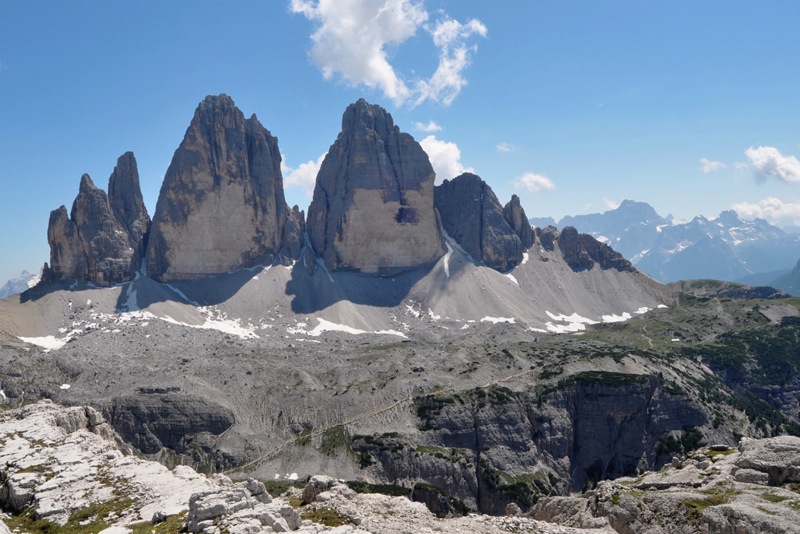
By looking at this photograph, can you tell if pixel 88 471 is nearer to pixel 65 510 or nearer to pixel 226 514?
pixel 65 510

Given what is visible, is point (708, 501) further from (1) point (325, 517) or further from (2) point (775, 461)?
(1) point (325, 517)

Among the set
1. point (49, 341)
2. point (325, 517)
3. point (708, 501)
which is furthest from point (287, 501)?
point (49, 341)

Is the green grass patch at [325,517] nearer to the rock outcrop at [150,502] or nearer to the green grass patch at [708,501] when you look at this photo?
the rock outcrop at [150,502]

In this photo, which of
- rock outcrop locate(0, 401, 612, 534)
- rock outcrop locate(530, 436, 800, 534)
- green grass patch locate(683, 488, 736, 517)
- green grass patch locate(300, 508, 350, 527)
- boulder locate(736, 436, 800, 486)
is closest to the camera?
rock outcrop locate(0, 401, 612, 534)

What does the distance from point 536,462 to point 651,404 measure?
3067 cm

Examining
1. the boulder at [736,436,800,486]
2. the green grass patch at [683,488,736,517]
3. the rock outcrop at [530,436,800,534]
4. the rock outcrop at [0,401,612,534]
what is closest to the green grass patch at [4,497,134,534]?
the rock outcrop at [0,401,612,534]

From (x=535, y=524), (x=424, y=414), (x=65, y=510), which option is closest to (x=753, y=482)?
(x=535, y=524)

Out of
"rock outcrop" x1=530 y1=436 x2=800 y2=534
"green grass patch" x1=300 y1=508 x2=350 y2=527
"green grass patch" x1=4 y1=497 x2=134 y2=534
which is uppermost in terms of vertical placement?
"green grass patch" x1=4 y1=497 x2=134 y2=534

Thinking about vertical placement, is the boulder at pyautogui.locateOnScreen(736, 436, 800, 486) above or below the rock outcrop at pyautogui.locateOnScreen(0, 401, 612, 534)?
below

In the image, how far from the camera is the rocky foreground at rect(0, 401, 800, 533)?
31438 mm

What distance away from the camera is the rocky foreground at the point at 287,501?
103ft

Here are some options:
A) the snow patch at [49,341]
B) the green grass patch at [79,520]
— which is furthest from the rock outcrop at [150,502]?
the snow patch at [49,341]

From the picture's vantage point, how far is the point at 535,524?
39969 millimetres

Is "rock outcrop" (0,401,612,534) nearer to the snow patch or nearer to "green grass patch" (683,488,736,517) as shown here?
"green grass patch" (683,488,736,517)
